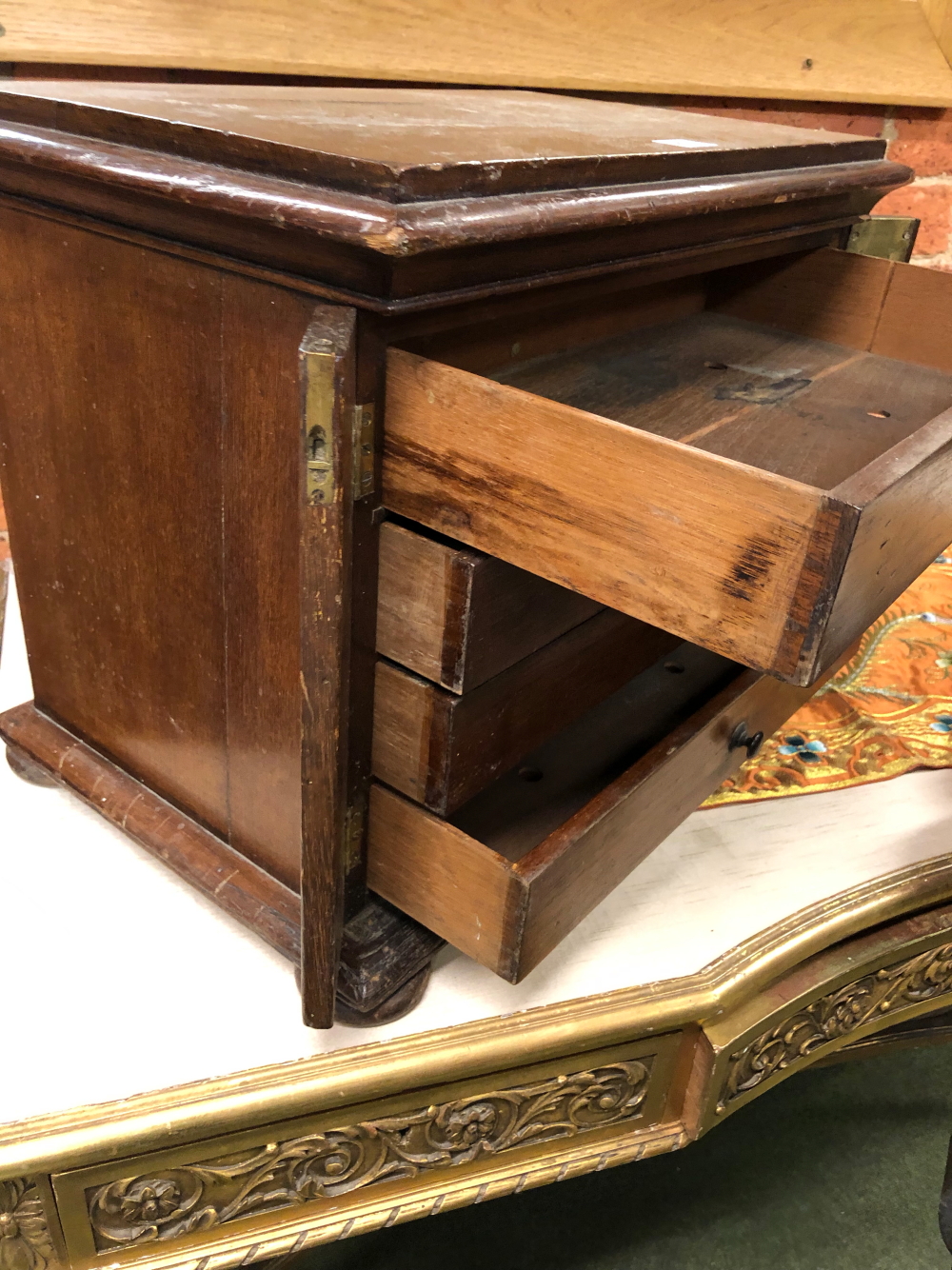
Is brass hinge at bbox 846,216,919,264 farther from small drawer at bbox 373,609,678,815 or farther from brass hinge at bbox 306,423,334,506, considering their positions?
brass hinge at bbox 306,423,334,506

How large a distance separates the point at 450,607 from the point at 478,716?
9 centimetres

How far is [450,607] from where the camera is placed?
1.81 feet

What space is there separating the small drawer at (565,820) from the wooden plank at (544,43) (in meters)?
0.81

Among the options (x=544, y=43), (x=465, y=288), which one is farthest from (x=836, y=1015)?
(x=544, y=43)

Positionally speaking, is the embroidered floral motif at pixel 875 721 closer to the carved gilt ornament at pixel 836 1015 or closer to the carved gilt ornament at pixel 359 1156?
the carved gilt ornament at pixel 836 1015

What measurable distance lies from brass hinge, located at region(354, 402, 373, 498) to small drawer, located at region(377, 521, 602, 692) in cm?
4

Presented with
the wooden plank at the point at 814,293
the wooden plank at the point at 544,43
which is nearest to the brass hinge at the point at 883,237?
the wooden plank at the point at 814,293

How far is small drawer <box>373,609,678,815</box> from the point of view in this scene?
1.96 feet

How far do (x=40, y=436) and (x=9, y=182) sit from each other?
Result: 0.17 meters

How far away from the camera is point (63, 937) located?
72 centimetres

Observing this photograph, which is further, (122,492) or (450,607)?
(122,492)

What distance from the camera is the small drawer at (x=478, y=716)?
598 mm

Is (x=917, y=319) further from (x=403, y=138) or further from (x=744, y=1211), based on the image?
(x=744, y=1211)

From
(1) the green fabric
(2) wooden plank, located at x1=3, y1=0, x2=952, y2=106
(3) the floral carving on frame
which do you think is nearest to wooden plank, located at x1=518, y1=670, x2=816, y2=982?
(3) the floral carving on frame
